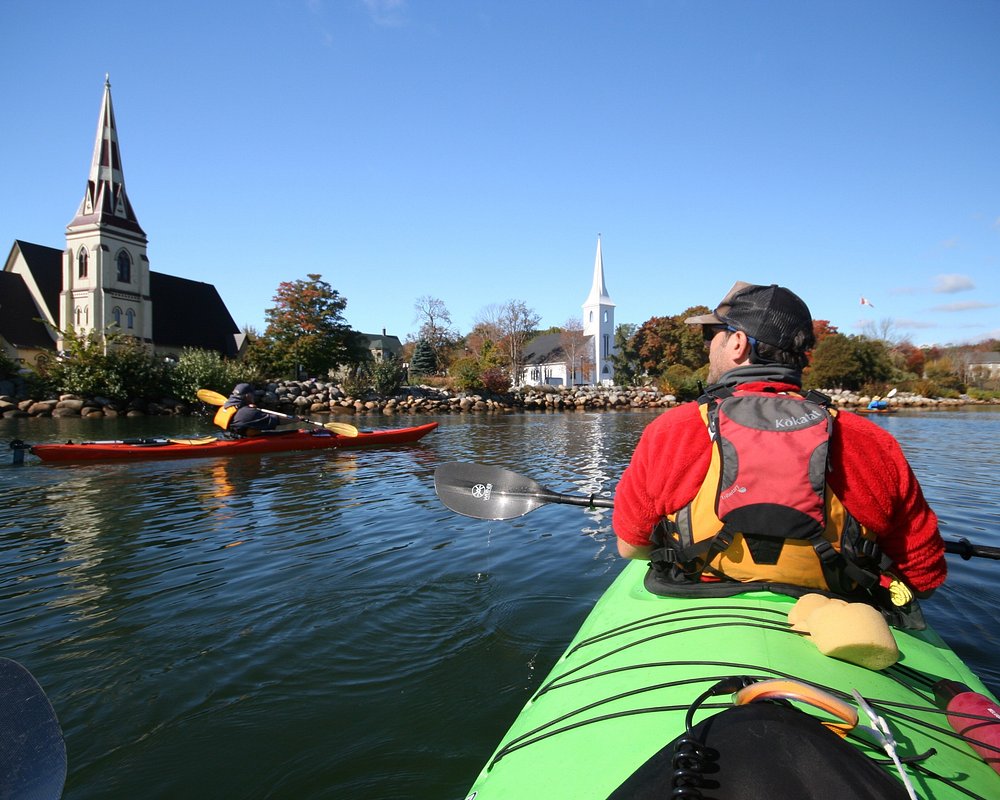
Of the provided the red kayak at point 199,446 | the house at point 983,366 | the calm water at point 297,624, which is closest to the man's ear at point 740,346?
the calm water at point 297,624

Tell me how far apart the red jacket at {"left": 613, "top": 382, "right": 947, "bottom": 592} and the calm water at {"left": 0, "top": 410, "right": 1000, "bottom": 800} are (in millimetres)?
1453

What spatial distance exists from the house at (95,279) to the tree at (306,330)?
819 centimetres

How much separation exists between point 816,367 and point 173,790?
49.5 m

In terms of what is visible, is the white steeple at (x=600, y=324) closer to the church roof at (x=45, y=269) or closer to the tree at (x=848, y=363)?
the tree at (x=848, y=363)

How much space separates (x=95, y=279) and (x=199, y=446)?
3402cm

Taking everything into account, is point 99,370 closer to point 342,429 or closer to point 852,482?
point 342,429

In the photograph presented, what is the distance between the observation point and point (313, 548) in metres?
5.75

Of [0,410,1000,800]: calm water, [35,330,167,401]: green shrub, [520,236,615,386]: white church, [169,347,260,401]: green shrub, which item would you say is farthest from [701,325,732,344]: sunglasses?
[520,236,615,386]: white church

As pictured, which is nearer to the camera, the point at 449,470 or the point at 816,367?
the point at 449,470

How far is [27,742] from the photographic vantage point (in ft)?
4.98

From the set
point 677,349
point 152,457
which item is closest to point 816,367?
point 677,349

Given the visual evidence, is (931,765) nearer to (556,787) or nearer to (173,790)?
(556,787)

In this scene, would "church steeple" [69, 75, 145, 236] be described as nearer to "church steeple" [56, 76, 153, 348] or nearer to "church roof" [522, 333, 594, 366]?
"church steeple" [56, 76, 153, 348]

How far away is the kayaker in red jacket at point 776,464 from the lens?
1.87m
